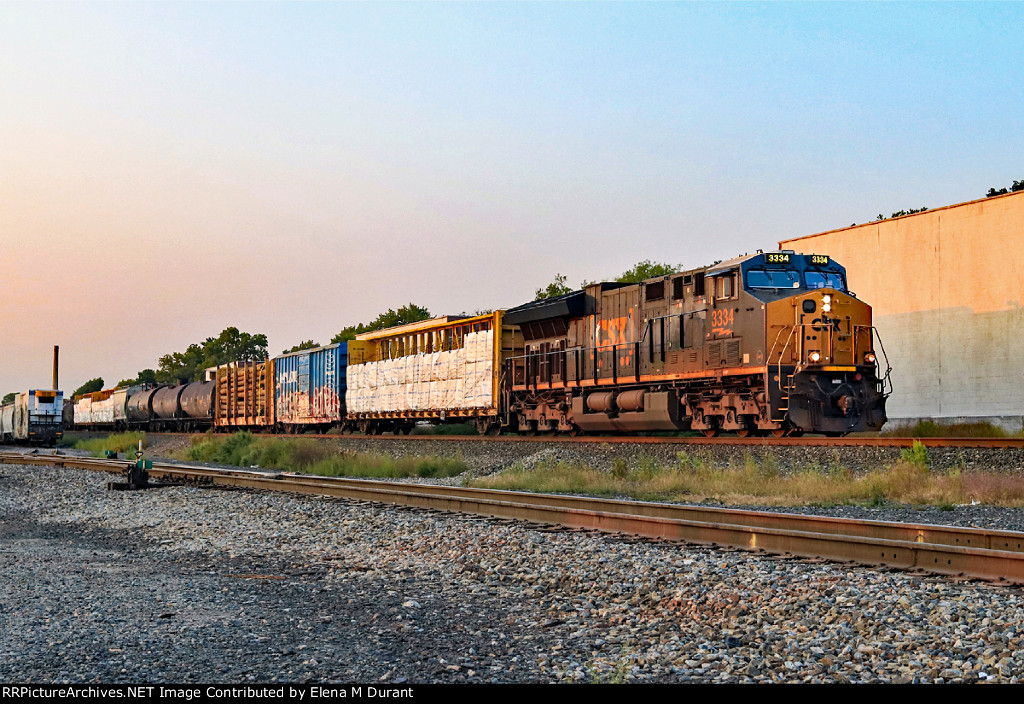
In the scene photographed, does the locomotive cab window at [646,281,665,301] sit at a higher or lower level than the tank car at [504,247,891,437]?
higher

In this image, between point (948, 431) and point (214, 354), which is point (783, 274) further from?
point (214, 354)

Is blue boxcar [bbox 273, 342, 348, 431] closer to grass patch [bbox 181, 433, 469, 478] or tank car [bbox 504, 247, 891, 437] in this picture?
grass patch [bbox 181, 433, 469, 478]

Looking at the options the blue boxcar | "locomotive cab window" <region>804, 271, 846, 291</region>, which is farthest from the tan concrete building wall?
the blue boxcar

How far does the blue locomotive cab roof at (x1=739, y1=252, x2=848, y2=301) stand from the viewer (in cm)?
1784

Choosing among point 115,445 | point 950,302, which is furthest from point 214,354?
point 950,302

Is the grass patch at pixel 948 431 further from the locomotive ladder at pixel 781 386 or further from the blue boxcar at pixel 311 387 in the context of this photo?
the blue boxcar at pixel 311 387

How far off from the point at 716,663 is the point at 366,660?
187 cm

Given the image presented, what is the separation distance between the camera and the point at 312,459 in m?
24.7

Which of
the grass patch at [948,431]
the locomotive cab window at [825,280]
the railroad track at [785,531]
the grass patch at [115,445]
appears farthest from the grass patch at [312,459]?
the grass patch at [948,431]

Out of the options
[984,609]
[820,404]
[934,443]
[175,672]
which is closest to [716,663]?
[984,609]

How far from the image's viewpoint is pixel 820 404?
56.5 feet

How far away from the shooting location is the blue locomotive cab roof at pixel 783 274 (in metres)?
17.8

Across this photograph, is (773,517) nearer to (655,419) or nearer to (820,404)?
(820,404)

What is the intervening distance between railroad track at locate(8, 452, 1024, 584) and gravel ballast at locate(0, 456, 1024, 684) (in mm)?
343
